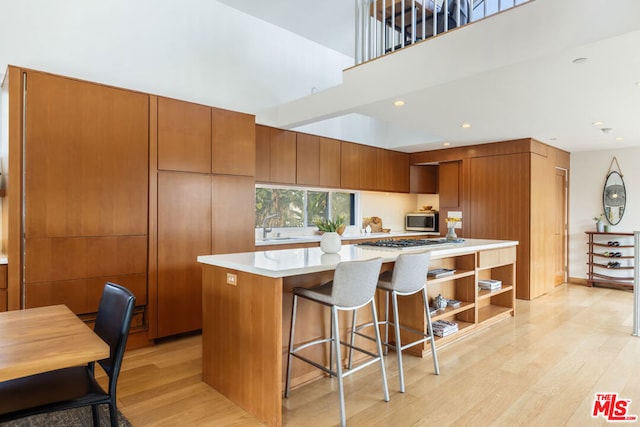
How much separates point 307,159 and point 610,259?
17.5 ft

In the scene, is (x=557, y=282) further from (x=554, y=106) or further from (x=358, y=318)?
(x=358, y=318)

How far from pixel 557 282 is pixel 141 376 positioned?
647 centimetres

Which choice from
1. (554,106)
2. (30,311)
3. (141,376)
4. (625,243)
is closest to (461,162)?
(554,106)

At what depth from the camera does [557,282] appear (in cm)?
641

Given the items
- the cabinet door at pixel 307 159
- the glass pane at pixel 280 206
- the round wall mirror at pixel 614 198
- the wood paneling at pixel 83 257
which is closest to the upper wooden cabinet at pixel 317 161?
the cabinet door at pixel 307 159

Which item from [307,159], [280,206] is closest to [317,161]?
[307,159]

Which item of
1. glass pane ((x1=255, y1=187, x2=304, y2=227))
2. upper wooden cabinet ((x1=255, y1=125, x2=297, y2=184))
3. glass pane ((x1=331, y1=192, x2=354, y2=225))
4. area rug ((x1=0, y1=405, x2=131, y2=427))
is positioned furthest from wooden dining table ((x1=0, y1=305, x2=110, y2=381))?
glass pane ((x1=331, y1=192, x2=354, y2=225))

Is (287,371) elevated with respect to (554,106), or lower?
lower

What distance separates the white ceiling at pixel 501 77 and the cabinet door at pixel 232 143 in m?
0.73

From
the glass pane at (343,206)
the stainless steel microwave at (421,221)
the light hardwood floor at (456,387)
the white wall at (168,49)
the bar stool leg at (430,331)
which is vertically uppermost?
Answer: the white wall at (168,49)

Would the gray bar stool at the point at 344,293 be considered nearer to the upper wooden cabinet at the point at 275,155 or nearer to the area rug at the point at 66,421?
the area rug at the point at 66,421

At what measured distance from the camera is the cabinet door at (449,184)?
6293 millimetres

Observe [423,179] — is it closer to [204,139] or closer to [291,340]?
[204,139]

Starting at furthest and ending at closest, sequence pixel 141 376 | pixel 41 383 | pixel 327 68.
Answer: pixel 327 68, pixel 141 376, pixel 41 383
